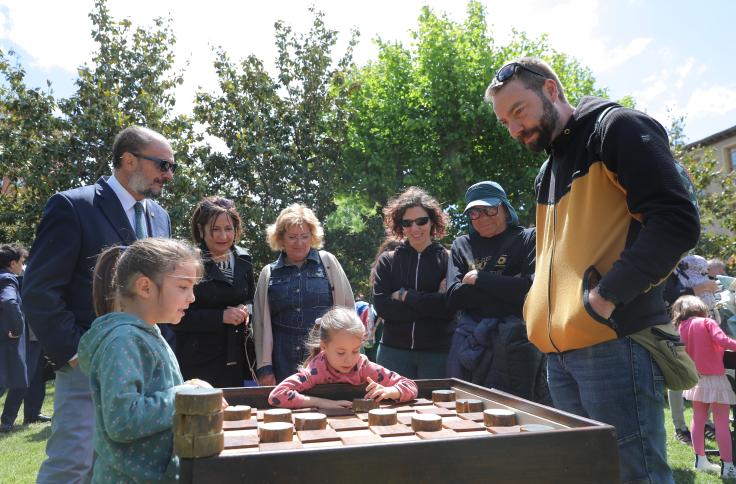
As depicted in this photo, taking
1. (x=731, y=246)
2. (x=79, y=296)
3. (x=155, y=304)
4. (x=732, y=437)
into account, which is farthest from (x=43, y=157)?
(x=731, y=246)

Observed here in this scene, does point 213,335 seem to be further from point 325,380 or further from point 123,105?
point 123,105

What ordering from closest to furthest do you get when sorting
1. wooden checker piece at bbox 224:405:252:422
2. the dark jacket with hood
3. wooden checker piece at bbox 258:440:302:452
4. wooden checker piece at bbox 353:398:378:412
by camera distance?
wooden checker piece at bbox 258:440:302:452 < wooden checker piece at bbox 224:405:252:422 < wooden checker piece at bbox 353:398:378:412 < the dark jacket with hood

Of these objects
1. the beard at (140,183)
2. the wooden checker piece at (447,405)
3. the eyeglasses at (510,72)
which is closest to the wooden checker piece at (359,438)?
the wooden checker piece at (447,405)

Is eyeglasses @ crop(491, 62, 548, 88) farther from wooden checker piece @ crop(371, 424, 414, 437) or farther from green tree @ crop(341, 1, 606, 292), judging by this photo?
green tree @ crop(341, 1, 606, 292)

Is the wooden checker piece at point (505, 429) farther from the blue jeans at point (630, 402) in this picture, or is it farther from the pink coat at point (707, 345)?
the pink coat at point (707, 345)

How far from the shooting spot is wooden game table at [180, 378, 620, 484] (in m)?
1.37

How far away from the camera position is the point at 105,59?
12.2 m

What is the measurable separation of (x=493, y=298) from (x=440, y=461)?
87.7 inches

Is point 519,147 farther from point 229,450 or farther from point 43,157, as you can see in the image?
→ point 229,450

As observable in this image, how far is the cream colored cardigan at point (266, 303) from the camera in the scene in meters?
4.02

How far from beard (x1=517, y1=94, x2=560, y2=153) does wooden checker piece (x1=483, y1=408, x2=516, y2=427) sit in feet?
3.39

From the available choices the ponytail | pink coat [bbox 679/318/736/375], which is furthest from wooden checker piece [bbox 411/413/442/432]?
pink coat [bbox 679/318/736/375]

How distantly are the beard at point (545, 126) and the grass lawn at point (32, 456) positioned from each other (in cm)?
371

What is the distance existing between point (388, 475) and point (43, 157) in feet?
38.9
